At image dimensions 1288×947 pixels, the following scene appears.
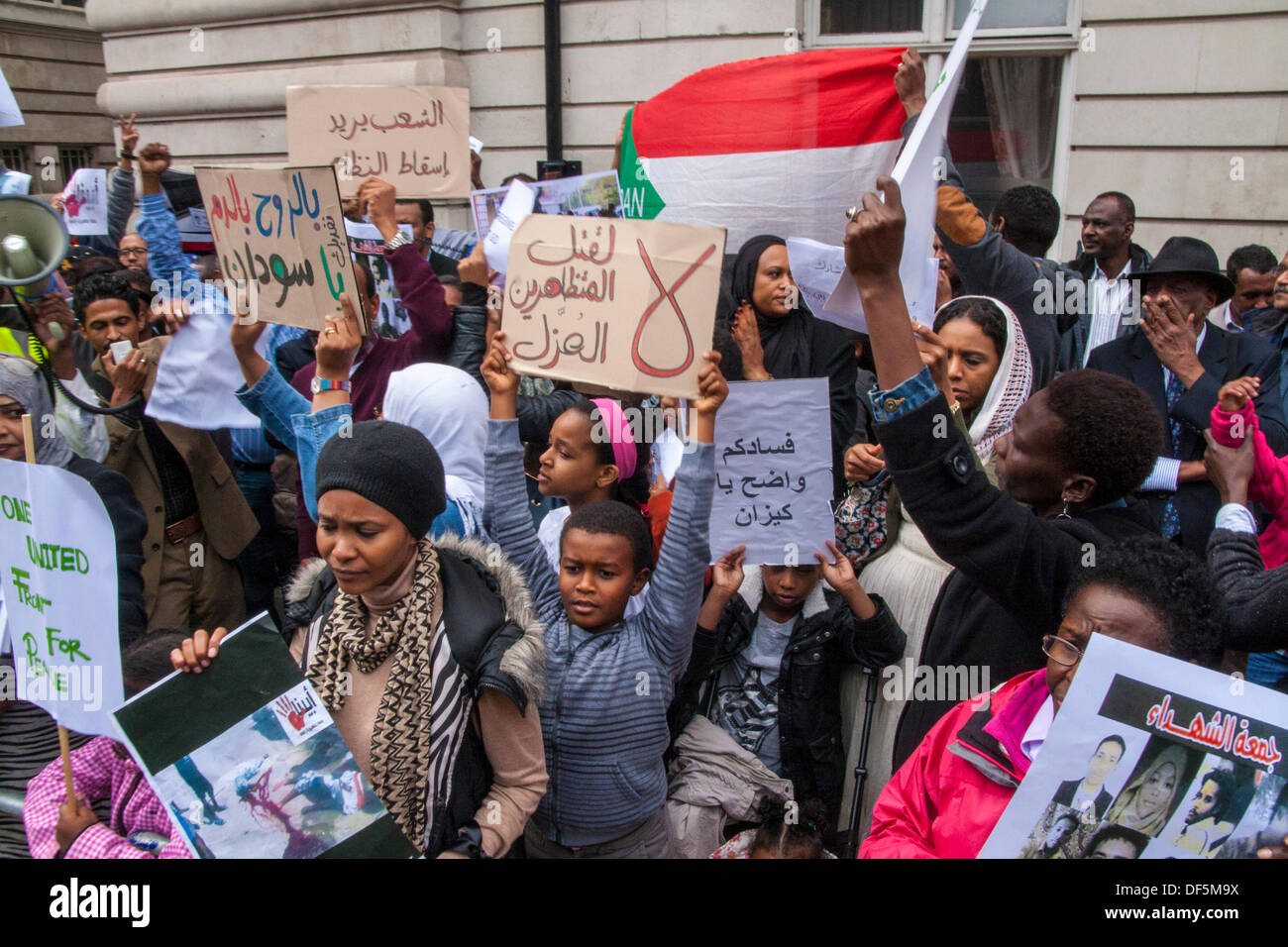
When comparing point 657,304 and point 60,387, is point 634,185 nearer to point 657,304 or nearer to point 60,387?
point 657,304

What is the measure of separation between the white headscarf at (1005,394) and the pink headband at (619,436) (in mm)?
1132

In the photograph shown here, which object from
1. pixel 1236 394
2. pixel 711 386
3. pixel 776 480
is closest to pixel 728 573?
pixel 776 480

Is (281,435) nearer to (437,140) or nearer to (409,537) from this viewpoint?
(409,537)

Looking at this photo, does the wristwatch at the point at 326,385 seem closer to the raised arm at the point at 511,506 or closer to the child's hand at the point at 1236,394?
the raised arm at the point at 511,506

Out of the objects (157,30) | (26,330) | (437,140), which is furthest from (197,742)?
(157,30)

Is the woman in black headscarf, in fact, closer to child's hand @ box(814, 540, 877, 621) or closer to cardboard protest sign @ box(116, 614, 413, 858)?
child's hand @ box(814, 540, 877, 621)

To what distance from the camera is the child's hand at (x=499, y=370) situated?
8.71ft

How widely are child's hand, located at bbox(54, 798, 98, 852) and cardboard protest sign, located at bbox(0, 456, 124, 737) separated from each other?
0.18 m

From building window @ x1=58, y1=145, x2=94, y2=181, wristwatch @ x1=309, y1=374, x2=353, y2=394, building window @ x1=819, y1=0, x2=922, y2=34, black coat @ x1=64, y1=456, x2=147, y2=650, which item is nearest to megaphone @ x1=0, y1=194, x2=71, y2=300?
black coat @ x1=64, y1=456, x2=147, y2=650

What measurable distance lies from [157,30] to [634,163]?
10.1m

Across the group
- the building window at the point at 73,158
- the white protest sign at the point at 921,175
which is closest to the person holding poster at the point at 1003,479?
the white protest sign at the point at 921,175

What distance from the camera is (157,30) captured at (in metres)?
11.6

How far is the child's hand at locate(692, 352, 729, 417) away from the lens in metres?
2.59

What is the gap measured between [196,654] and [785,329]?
2911mm
